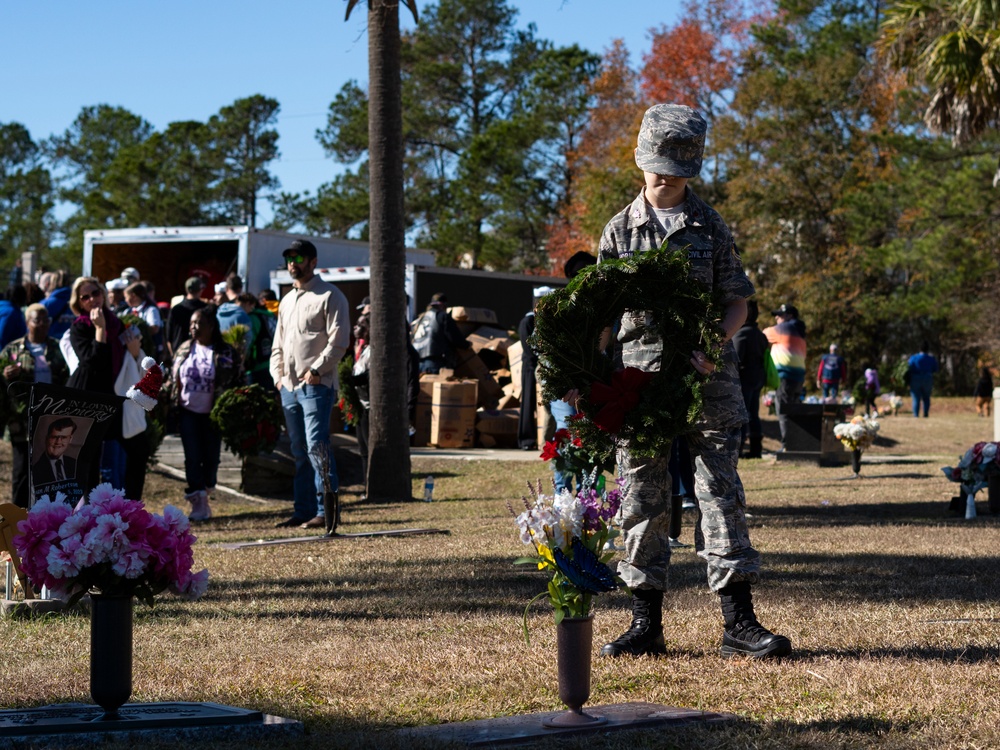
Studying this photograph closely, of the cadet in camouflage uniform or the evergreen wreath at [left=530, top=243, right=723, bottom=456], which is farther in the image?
the cadet in camouflage uniform

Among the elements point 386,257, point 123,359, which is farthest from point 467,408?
point 123,359

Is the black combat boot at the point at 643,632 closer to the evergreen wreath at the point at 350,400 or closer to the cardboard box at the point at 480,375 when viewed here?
the evergreen wreath at the point at 350,400

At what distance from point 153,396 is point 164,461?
830 centimetres

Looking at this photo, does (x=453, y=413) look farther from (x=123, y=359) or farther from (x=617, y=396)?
(x=617, y=396)

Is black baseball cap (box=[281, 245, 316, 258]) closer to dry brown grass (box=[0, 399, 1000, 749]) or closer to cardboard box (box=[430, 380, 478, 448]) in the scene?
dry brown grass (box=[0, 399, 1000, 749])

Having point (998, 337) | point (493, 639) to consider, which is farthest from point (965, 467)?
point (998, 337)

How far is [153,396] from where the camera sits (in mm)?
7574

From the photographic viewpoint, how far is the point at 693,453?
5.59 metres

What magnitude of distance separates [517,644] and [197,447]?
7.10 metres

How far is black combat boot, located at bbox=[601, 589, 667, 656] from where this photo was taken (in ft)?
17.9

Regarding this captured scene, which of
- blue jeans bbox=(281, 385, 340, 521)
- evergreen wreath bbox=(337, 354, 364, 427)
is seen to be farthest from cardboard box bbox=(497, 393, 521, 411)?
blue jeans bbox=(281, 385, 340, 521)

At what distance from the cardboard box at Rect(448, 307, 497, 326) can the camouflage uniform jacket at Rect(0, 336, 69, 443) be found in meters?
12.3

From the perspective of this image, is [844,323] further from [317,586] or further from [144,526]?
[144,526]

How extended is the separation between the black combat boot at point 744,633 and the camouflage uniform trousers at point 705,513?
5 centimetres
